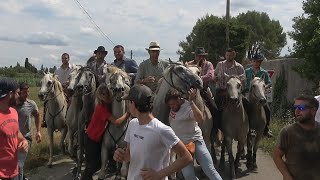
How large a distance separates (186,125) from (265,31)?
2603 inches

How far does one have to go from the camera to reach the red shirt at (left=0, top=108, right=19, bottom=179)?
484 centimetres

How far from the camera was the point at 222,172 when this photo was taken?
31.8 ft

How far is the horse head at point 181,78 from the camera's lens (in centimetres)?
705

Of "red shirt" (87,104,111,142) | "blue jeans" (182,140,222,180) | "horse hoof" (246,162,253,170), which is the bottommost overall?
"horse hoof" (246,162,253,170)

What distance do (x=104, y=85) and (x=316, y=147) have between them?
415 cm

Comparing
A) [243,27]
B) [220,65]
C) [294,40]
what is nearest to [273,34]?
[243,27]

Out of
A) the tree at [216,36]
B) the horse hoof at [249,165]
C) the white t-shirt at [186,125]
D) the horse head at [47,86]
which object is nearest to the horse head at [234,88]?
the horse hoof at [249,165]

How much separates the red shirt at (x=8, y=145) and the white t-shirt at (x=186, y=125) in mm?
2278

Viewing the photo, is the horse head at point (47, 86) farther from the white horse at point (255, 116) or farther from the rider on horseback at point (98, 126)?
the white horse at point (255, 116)

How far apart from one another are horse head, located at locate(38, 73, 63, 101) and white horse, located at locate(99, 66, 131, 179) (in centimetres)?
294

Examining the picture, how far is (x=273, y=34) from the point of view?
2721 inches

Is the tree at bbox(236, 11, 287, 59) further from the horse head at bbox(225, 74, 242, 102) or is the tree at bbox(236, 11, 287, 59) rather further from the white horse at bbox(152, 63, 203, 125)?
the white horse at bbox(152, 63, 203, 125)

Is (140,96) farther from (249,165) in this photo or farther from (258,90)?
(249,165)

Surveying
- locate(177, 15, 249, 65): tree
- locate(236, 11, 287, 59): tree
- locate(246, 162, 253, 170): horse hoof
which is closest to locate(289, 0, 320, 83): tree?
locate(246, 162, 253, 170): horse hoof
